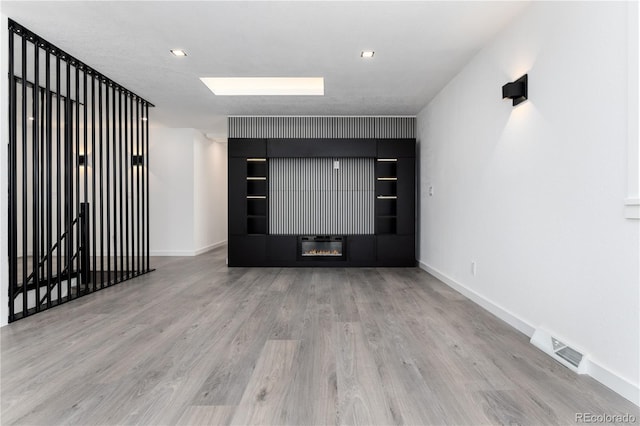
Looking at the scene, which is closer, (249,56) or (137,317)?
(137,317)

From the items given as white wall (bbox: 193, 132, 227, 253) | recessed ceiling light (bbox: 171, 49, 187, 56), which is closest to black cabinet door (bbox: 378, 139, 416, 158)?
recessed ceiling light (bbox: 171, 49, 187, 56)

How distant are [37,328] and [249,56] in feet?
10.0

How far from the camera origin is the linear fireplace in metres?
6.13

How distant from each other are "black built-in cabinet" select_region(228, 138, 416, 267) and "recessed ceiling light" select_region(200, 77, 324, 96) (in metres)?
1.04

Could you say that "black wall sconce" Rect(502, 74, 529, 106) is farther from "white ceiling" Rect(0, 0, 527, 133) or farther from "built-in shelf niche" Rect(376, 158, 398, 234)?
"built-in shelf niche" Rect(376, 158, 398, 234)

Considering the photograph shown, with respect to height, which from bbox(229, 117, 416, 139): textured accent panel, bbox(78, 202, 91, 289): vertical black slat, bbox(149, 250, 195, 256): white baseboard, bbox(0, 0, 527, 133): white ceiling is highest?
bbox(0, 0, 527, 133): white ceiling

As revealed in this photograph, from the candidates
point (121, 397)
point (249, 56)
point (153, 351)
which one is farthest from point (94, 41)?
point (121, 397)

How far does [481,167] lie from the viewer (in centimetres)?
354

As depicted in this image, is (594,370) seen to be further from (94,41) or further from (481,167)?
(94,41)

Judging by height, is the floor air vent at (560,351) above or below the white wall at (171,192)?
below

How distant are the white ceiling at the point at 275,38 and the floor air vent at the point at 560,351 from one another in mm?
2421

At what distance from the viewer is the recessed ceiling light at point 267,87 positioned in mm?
5070

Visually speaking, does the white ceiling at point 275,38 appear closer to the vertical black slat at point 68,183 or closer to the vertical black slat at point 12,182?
the vertical black slat at point 12,182

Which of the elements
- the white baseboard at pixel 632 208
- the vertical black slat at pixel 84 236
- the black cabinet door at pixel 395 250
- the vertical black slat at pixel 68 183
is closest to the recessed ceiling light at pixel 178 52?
the vertical black slat at pixel 68 183
